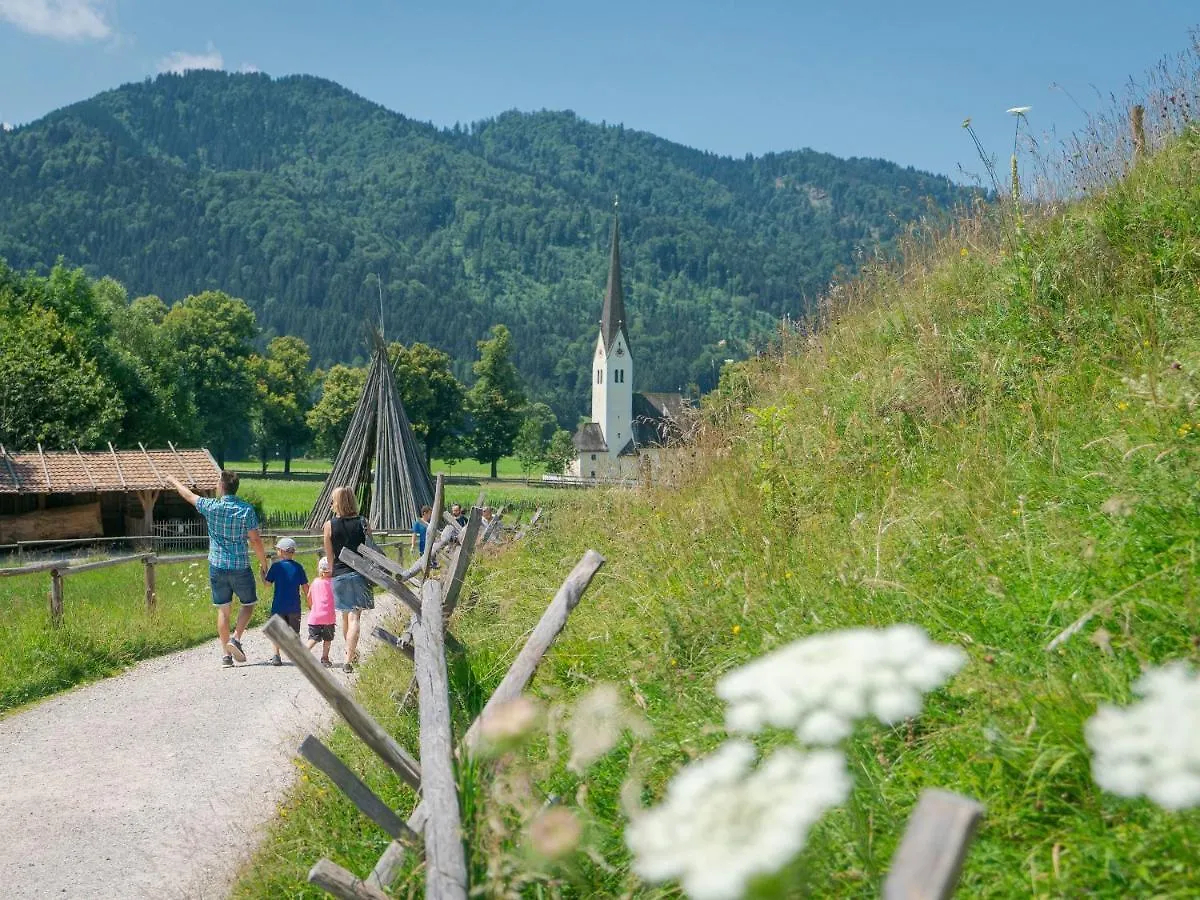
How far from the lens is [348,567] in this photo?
8.91 meters

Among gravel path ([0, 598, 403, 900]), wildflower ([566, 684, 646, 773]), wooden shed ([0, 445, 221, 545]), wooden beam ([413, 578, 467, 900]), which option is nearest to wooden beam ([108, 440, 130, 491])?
wooden shed ([0, 445, 221, 545])

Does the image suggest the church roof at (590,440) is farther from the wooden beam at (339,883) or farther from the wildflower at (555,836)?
the wildflower at (555,836)

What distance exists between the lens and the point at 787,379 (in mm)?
7723

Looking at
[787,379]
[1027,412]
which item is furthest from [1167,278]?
[787,379]

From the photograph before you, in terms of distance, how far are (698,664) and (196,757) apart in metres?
3.90

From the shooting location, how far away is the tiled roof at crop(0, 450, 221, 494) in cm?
2820

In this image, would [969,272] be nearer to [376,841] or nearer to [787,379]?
[787,379]

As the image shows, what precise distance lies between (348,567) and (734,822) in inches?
314

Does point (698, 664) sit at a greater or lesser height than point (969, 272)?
lesser

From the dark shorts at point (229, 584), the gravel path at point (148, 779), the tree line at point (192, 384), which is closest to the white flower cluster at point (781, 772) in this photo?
the gravel path at point (148, 779)

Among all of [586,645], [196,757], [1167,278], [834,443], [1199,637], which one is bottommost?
[196,757]

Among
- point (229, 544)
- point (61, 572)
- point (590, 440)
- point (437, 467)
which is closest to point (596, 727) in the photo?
point (229, 544)

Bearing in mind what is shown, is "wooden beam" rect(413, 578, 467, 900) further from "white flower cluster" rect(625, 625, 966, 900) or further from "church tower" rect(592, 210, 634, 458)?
"church tower" rect(592, 210, 634, 458)

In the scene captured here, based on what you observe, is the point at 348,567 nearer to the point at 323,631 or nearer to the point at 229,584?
the point at 323,631
